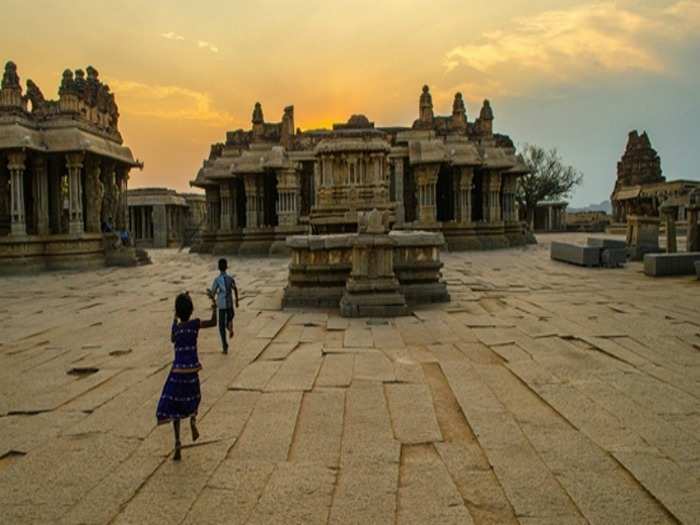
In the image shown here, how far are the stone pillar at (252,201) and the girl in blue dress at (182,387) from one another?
22.5 m

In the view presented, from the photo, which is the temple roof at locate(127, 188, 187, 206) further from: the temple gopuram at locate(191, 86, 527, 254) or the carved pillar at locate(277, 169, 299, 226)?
the carved pillar at locate(277, 169, 299, 226)

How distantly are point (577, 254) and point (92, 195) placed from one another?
17222 millimetres

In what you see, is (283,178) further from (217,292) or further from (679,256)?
(217,292)

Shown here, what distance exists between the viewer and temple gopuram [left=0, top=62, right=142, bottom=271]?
18062 mm

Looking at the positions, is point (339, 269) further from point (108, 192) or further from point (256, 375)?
point (108, 192)

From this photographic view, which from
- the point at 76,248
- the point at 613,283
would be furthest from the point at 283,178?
the point at 613,283

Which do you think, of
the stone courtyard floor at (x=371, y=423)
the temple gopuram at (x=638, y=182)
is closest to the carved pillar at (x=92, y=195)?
the stone courtyard floor at (x=371, y=423)

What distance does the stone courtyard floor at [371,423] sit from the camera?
9.37 ft

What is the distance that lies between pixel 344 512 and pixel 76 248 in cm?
1928

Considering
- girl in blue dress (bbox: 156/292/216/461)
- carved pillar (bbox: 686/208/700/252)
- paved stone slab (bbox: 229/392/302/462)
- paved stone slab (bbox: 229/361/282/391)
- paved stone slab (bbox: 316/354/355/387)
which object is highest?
carved pillar (bbox: 686/208/700/252)

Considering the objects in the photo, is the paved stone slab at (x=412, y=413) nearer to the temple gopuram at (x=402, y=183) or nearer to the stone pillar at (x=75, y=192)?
the stone pillar at (x=75, y=192)

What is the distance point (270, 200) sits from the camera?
27.0 meters

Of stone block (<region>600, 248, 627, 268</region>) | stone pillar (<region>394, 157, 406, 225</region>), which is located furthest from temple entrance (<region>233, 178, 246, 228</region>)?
stone block (<region>600, 248, 627, 268</region>)

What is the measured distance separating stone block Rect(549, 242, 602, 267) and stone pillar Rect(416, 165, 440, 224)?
23.8 feet
